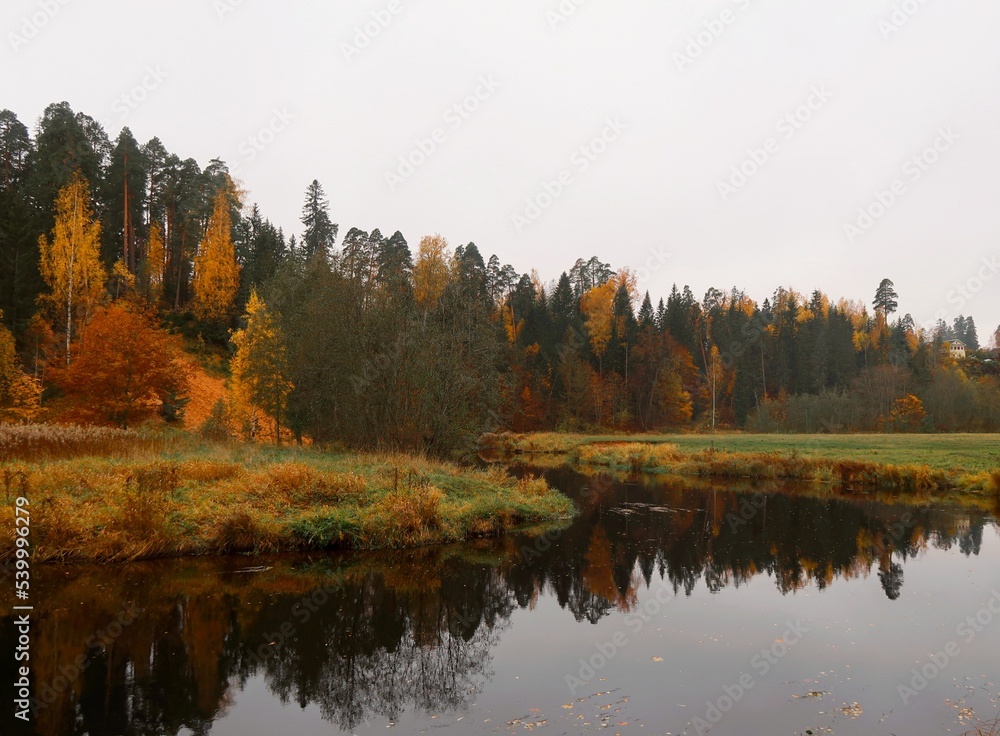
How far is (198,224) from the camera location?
167 ft

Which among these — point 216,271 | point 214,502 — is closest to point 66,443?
point 214,502

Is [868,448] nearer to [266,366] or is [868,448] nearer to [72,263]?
[266,366]

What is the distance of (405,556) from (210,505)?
15.5ft

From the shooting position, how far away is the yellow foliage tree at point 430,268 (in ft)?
137

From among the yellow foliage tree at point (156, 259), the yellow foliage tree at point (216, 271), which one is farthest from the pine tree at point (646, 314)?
the yellow foliage tree at point (156, 259)

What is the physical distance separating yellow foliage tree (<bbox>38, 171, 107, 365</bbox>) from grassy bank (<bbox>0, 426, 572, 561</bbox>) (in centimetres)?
2513

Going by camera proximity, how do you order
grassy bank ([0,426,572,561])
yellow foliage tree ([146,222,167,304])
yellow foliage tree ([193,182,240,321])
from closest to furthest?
1. grassy bank ([0,426,572,561])
2. yellow foliage tree ([193,182,240,321])
3. yellow foliage tree ([146,222,167,304])

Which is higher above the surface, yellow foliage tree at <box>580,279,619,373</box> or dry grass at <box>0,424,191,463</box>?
yellow foliage tree at <box>580,279,619,373</box>

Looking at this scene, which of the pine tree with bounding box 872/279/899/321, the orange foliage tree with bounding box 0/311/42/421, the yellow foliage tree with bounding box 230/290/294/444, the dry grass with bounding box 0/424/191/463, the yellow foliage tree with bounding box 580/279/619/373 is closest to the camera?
the dry grass with bounding box 0/424/191/463

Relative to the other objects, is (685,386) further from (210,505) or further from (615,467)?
(210,505)

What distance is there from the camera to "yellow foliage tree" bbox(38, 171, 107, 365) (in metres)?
38.2

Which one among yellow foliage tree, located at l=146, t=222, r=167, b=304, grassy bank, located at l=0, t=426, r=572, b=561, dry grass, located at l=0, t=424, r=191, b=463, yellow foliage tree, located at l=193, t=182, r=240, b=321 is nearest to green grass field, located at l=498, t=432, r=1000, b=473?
grassy bank, located at l=0, t=426, r=572, b=561

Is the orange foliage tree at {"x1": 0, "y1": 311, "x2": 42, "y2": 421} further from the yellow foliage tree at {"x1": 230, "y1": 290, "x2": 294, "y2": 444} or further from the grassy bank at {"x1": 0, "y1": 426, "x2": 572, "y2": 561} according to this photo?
the grassy bank at {"x1": 0, "y1": 426, "x2": 572, "y2": 561}

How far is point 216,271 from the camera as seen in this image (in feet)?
159
